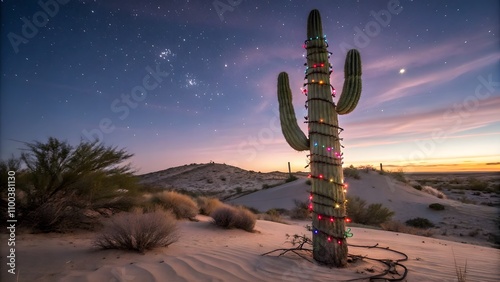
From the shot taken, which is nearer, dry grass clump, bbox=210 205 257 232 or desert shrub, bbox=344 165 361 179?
dry grass clump, bbox=210 205 257 232

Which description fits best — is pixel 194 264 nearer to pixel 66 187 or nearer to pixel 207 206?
pixel 66 187

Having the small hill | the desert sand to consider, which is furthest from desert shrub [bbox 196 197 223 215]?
the small hill

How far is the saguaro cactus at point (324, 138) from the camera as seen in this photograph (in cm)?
442

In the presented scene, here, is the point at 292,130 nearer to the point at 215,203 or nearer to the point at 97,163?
the point at 97,163

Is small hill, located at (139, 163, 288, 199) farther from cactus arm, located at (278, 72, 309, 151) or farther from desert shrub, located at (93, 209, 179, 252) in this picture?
desert shrub, located at (93, 209, 179, 252)

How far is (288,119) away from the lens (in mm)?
5301

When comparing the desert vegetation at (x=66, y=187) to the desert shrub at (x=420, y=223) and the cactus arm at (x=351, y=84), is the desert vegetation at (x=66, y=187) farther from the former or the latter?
the desert shrub at (x=420, y=223)

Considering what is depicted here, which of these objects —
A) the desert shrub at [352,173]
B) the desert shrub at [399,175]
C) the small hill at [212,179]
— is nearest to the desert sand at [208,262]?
the desert shrub at [352,173]

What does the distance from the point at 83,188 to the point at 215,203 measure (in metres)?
5.39

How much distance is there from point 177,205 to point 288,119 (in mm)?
5223

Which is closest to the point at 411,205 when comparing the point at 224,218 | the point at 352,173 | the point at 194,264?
the point at 352,173

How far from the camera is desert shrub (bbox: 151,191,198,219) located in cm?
845

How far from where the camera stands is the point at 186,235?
6.18m

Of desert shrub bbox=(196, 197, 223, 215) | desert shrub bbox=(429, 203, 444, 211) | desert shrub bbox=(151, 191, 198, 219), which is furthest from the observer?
desert shrub bbox=(429, 203, 444, 211)
